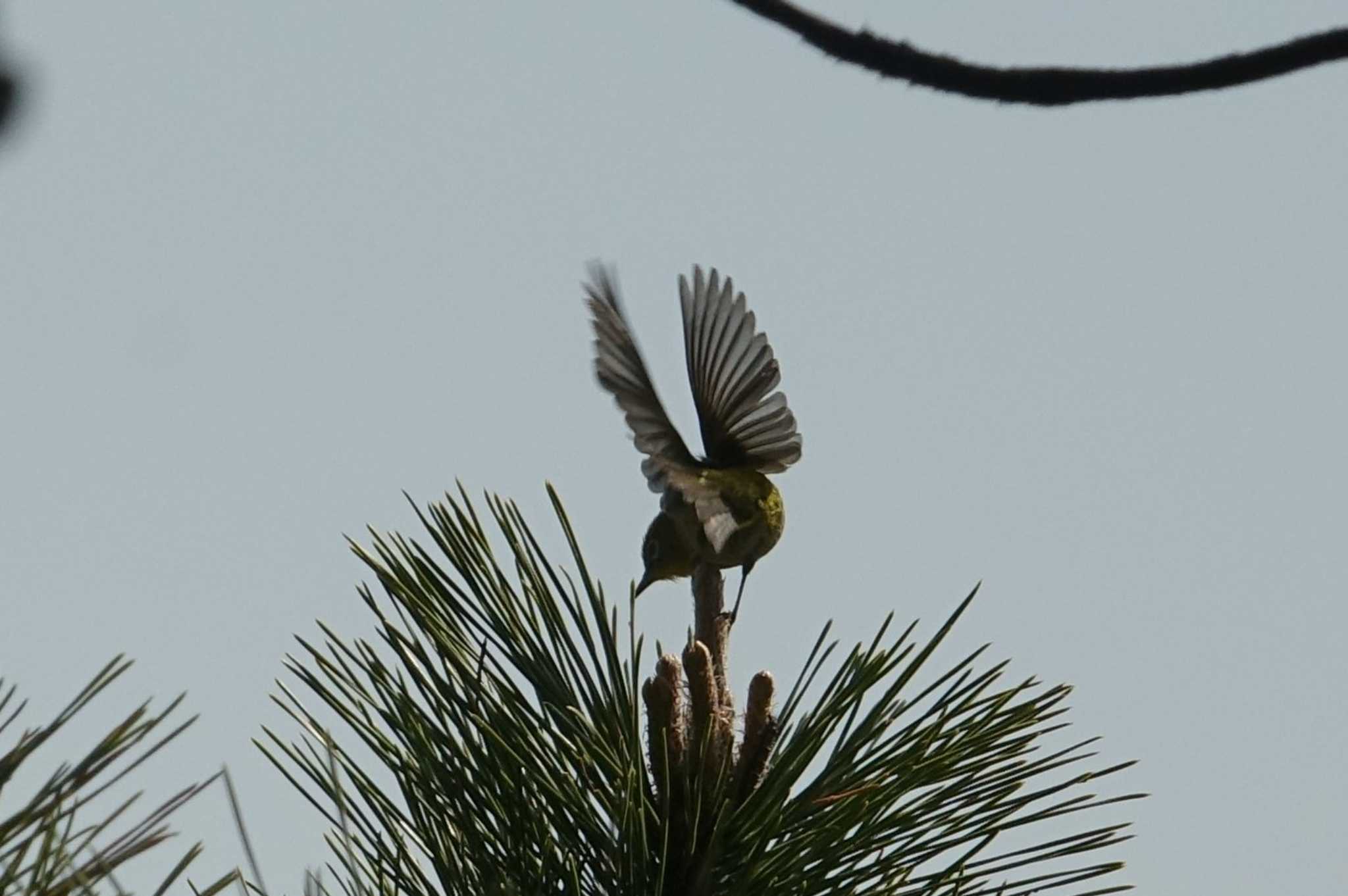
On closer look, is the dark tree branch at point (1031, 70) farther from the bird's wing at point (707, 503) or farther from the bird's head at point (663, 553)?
the bird's head at point (663, 553)

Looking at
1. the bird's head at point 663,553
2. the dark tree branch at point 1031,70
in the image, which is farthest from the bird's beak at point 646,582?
the dark tree branch at point 1031,70

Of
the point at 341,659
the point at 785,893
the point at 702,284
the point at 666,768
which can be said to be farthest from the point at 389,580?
the point at 702,284

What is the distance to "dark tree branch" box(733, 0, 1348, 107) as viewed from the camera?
0.92m

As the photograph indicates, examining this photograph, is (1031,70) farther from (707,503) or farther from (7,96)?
(707,503)

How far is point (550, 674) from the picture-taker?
2.21m

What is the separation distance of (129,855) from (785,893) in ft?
2.87

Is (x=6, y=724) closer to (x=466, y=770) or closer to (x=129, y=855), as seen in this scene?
(x=129, y=855)

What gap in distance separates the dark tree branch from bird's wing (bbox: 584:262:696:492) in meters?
1.77

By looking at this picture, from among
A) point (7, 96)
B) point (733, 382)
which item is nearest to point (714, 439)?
point (733, 382)

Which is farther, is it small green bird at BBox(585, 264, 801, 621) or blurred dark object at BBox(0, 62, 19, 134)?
small green bird at BBox(585, 264, 801, 621)

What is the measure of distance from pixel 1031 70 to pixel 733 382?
209 centimetres

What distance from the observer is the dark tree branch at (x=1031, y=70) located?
0.92 m

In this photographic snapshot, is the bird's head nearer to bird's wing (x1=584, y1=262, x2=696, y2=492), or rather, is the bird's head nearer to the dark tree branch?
bird's wing (x1=584, y1=262, x2=696, y2=492)

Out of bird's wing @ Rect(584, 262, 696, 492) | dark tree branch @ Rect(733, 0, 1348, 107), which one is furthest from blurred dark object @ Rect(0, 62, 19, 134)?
bird's wing @ Rect(584, 262, 696, 492)
